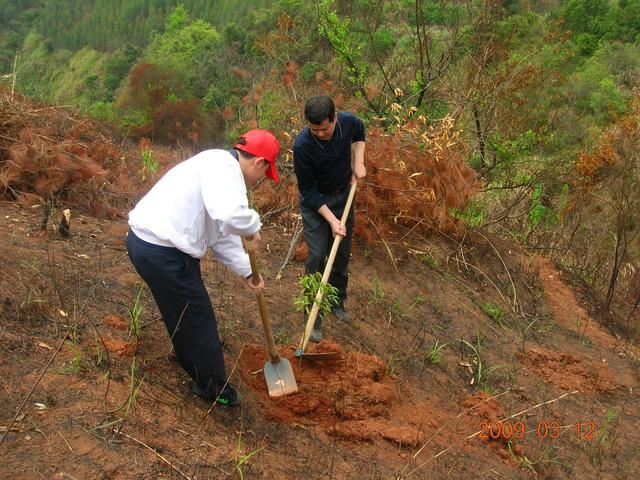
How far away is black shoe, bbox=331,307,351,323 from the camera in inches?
192

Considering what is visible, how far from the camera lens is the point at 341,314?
16.1 ft

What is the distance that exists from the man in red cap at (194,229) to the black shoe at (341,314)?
1.76m

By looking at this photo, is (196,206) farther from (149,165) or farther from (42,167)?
(149,165)

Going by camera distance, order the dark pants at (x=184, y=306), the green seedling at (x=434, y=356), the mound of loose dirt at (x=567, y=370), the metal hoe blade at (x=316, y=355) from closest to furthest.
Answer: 1. the dark pants at (x=184, y=306)
2. the metal hoe blade at (x=316, y=355)
3. the green seedling at (x=434, y=356)
4. the mound of loose dirt at (x=567, y=370)

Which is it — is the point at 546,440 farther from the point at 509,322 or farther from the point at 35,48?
the point at 35,48

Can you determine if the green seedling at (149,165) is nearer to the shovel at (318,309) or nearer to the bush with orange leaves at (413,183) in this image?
the bush with orange leaves at (413,183)

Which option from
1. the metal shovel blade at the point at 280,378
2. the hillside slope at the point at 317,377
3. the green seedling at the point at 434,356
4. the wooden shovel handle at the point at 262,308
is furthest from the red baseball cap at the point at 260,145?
the green seedling at the point at 434,356

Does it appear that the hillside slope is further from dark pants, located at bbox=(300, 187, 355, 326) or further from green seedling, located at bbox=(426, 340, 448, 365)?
dark pants, located at bbox=(300, 187, 355, 326)

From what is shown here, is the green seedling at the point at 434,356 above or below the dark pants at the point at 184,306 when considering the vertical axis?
below

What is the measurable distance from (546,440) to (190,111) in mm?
20417

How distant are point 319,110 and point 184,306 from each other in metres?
1.54

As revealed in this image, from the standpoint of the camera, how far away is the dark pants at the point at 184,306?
299 centimetres

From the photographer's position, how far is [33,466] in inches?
98.1

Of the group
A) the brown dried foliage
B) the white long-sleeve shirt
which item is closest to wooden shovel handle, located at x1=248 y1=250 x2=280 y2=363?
the white long-sleeve shirt
